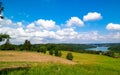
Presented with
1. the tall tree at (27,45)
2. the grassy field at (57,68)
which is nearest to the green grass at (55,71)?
the grassy field at (57,68)

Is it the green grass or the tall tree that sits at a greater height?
the tall tree

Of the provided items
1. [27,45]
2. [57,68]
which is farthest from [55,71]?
[27,45]

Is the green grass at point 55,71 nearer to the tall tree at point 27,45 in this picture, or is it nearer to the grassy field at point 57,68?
the grassy field at point 57,68

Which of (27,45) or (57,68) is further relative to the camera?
(27,45)

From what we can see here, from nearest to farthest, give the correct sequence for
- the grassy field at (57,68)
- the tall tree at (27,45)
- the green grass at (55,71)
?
1. the green grass at (55,71)
2. the grassy field at (57,68)
3. the tall tree at (27,45)

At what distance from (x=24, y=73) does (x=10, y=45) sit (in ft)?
313

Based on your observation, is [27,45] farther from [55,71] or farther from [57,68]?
[55,71]

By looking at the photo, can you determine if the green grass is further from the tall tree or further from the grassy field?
the tall tree

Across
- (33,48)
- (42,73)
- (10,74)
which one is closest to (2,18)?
(10,74)

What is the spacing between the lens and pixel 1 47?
363 feet

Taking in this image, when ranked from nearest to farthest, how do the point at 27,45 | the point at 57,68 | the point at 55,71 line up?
the point at 55,71
the point at 57,68
the point at 27,45

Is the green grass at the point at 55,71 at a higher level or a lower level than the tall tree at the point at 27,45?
lower

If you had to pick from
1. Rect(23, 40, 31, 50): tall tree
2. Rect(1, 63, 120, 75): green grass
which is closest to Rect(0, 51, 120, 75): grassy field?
Rect(1, 63, 120, 75): green grass

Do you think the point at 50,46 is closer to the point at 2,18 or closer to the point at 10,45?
the point at 10,45
